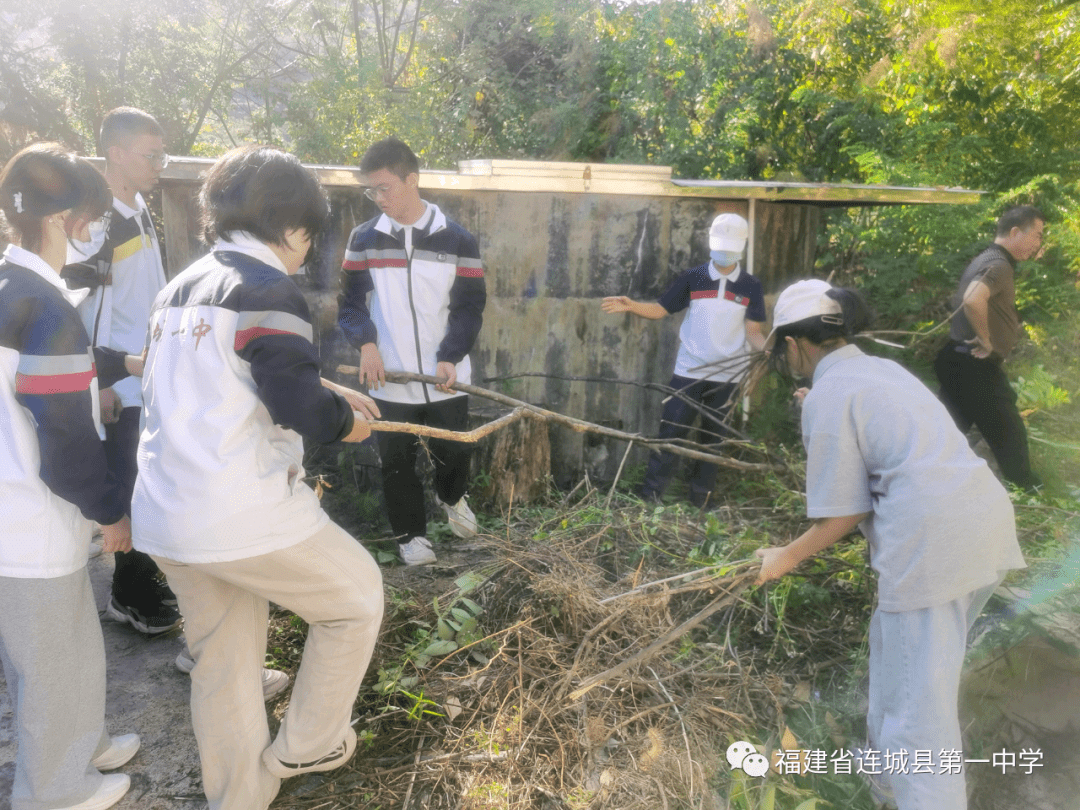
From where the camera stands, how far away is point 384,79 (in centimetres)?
1209

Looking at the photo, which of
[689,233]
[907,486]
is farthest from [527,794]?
[689,233]

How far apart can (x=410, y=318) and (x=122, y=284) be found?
139cm

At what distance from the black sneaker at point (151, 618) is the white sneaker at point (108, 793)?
1.04 m

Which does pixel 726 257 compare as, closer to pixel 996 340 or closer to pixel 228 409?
pixel 996 340

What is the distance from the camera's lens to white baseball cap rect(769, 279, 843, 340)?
8.36 ft

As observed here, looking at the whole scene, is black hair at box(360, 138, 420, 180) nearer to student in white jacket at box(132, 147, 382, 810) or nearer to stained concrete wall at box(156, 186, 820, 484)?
stained concrete wall at box(156, 186, 820, 484)

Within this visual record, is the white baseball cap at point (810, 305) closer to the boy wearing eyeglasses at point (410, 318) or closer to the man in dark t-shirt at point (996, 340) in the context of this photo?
the boy wearing eyeglasses at point (410, 318)

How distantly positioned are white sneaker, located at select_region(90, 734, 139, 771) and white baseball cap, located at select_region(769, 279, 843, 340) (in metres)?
2.69

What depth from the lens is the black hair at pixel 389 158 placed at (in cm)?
407

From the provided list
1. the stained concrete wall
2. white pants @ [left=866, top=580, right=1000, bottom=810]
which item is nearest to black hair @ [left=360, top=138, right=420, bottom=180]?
the stained concrete wall

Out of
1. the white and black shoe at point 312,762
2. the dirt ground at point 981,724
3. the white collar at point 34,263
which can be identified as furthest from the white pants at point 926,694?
the white collar at point 34,263

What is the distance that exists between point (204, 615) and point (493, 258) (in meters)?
3.95

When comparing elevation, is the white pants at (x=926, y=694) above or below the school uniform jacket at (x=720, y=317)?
below

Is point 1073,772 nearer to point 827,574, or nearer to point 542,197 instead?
point 827,574
